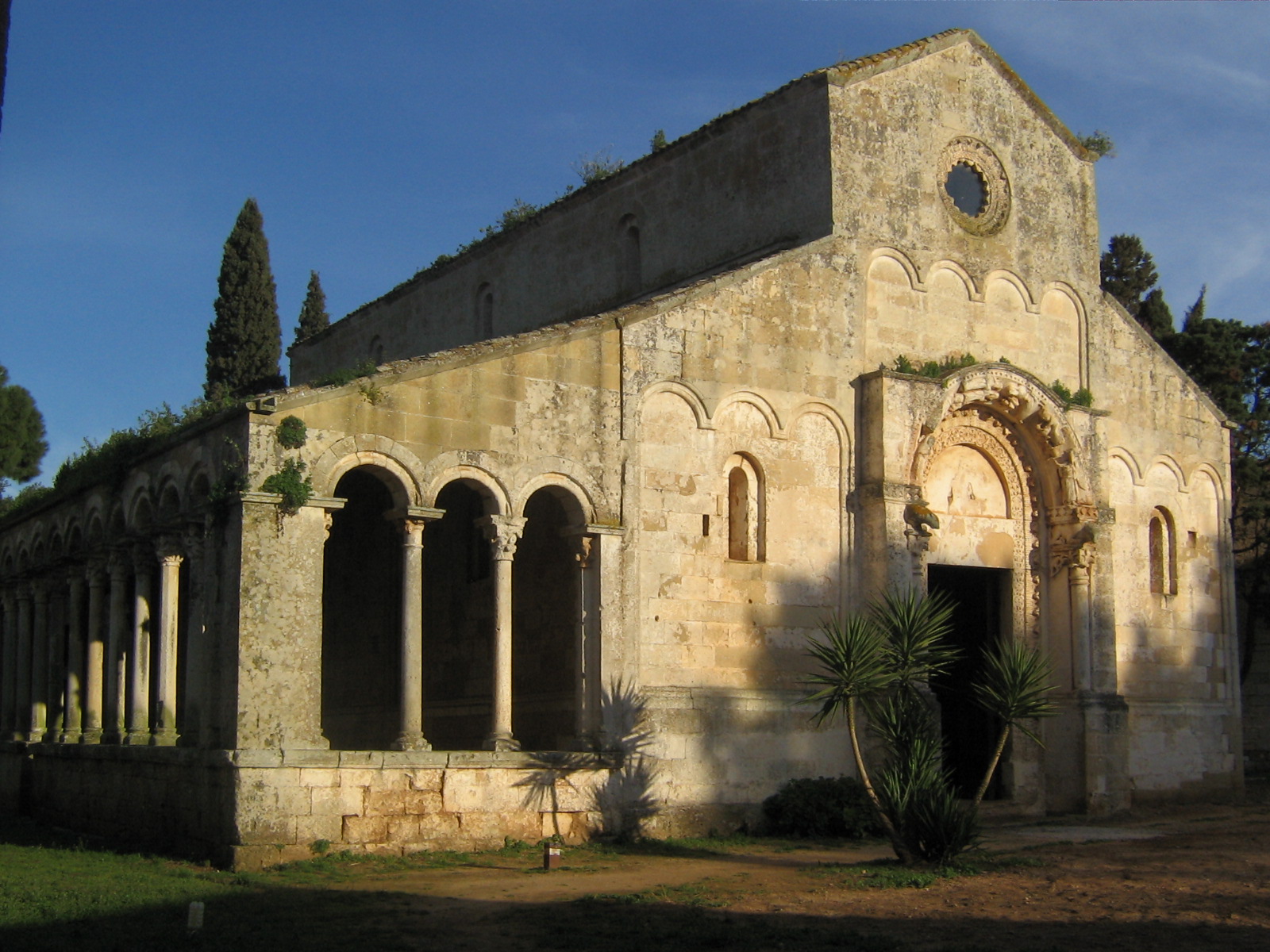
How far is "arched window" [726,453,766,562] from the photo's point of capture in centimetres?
2012

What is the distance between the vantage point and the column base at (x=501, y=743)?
17594 mm

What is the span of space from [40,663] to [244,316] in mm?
16281

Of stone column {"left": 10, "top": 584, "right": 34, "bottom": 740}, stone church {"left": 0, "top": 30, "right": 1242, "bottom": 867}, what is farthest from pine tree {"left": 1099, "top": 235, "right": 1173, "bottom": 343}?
stone column {"left": 10, "top": 584, "right": 34, "bottom": 740}

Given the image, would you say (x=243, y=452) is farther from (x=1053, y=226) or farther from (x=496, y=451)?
(x=1053, y=226)

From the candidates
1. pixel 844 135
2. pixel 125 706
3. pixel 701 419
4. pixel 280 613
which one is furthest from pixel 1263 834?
pixel 125 706

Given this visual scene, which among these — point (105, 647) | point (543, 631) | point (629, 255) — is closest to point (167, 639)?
point (105, 647)

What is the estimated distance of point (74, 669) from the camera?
2350cm

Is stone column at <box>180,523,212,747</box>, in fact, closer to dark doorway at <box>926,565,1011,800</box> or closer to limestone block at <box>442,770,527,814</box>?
limestone block at <box>442,770,527,814</box>

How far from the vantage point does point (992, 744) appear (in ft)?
75.4

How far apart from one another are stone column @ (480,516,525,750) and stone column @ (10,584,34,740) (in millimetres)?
12283

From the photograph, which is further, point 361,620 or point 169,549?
point 361,620

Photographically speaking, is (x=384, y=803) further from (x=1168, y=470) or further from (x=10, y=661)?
(x=1168, y=470)

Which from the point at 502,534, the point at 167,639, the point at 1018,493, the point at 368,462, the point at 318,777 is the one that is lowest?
the point at 318,777

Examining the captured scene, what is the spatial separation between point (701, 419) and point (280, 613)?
6.46 m
